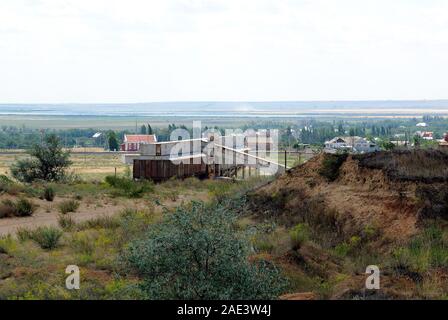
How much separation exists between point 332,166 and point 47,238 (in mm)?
7456

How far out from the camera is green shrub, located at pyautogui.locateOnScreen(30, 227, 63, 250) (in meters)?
14.6

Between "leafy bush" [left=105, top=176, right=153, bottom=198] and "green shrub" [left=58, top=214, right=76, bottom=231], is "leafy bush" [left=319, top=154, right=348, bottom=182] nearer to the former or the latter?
"green shrub" [left=58, top=214, right=76, bottom=231]

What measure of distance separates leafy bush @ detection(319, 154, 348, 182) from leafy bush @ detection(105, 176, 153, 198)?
9.59 m

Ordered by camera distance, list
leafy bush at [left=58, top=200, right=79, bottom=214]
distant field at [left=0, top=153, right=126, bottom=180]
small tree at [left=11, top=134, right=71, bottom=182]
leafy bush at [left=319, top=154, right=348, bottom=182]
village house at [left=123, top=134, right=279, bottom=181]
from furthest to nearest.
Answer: distant field at [left=0, top=153, right=126, bottom=180] → small tree at [left=11, top=134, right=71, bottom=182] → village house at [left=123, top=134, right=279, bottom=181] → leafy bush at [left=58, top=200, right=79, bottom=214] → leafy bush at [left=319, top=154, right=348, bottom=182]

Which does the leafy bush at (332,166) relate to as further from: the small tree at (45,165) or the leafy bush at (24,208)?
the small tree at (45,165)

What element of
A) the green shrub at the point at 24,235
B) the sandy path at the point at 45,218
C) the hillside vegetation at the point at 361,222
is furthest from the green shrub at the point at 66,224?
the hillside vegetation at the point at 361,222

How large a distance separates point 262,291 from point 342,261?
4.51m

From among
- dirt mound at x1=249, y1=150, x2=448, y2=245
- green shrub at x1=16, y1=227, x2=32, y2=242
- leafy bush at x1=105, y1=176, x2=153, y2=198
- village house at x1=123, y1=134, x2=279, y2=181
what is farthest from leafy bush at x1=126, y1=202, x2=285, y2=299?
village house at x1=123, y1=134, x2=279, y2=181

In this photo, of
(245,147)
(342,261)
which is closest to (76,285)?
(342,261)

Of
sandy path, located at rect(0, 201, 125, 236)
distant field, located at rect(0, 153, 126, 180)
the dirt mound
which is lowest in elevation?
distant field, located at rect(0, 153, 126, 180)

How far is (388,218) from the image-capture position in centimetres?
1478

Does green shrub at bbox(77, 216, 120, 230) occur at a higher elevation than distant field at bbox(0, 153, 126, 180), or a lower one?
higher

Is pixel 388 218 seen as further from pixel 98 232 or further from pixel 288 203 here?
pixel 98 232

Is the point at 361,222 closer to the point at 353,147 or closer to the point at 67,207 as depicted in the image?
the point at 353,147
